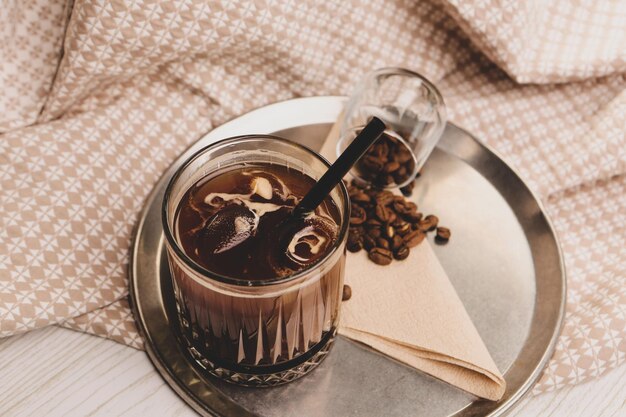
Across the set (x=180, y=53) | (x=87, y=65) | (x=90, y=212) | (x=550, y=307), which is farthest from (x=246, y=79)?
(x=550, y=307)

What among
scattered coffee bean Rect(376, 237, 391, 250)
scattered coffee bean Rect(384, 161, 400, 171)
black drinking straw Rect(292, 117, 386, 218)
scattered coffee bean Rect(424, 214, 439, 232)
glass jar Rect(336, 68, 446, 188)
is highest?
black drinking straw Rect(292, 117, 386, 218)

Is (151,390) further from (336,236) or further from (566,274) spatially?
(566,274)

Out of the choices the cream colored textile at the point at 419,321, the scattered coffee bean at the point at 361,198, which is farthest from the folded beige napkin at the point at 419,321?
the scattered coffee bean at the point at 361,198

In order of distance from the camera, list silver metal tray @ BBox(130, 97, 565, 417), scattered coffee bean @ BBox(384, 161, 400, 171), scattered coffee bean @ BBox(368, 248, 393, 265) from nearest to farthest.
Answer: silver metal tray @ BBox(130, 97, 565, 417) → scattered coffee bean @ BBox(368, 248, 393, 265) → scattered coffee bean @ BBox(384, 161, 400, 171)

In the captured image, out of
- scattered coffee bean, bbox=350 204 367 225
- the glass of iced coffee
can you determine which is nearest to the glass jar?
scattered coffee bean, bbox=350 204 367 225

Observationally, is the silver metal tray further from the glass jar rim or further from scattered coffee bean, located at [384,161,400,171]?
the glass jar rim

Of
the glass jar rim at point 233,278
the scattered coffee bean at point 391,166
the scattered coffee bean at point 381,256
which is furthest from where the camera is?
the scattered coffee bean at point 391,166

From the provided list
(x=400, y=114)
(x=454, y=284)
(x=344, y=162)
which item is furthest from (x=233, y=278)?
(x=400, y=114)

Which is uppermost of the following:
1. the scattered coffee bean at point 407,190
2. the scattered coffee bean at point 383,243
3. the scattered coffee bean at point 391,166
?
the scattered coffee bean at point 391,166

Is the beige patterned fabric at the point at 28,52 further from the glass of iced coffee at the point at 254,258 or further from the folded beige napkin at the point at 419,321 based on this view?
the folded beige napkin at the point at 419,321
